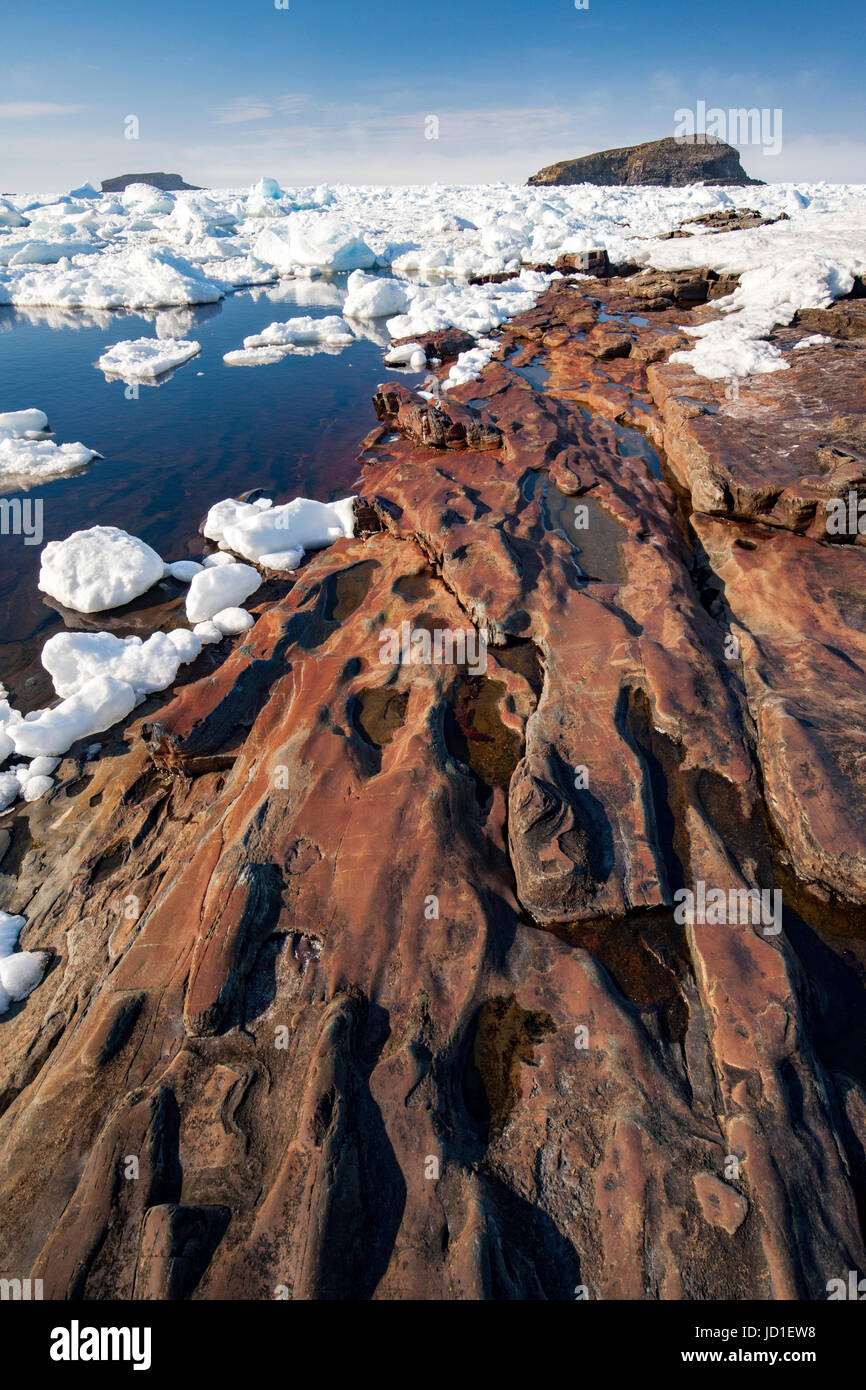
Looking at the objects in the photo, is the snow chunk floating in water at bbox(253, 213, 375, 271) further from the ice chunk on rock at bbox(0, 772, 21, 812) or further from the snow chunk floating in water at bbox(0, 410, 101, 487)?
the ice chunk on rock at bbox(0, 772, 21, 812)

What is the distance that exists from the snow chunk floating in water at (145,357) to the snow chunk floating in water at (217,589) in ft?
57.2

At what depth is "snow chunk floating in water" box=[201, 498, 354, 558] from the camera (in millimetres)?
12188

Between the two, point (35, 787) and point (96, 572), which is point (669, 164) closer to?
point (96, 572)

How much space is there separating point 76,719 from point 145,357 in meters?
22.5

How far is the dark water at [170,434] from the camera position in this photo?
13.1 metres

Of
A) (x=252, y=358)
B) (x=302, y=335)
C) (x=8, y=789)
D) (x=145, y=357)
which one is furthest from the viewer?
(x=302, y=335)

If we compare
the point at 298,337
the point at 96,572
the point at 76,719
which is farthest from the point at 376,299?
the point at 76,719

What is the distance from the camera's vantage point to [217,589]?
10820mm

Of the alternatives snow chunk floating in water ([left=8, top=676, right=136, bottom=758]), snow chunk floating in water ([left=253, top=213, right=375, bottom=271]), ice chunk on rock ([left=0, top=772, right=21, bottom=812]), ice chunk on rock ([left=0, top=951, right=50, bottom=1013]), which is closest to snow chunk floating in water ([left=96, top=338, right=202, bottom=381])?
snow chunk floating in water ([left=253, top=213, right=375, bottom=271])

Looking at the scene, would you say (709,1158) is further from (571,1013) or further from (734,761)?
(734,761)

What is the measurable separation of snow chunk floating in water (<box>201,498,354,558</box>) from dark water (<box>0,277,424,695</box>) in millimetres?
878
